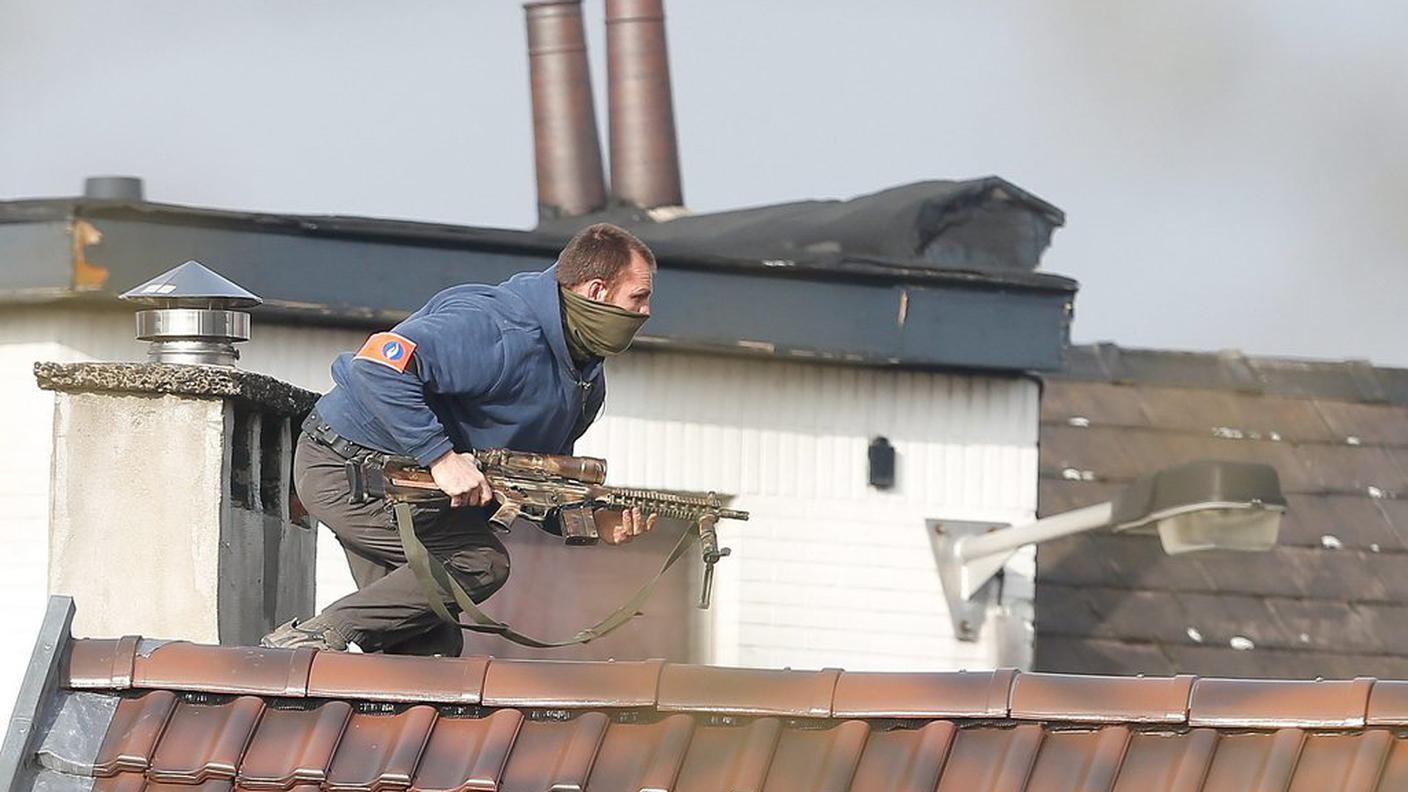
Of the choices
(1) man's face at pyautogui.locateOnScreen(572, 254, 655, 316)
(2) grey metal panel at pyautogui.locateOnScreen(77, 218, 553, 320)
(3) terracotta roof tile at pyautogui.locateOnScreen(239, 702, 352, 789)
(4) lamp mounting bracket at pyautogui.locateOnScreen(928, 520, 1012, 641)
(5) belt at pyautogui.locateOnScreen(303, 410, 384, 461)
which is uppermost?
(2) grey metal panel at pyautogui.locateOnScreen(77, 218, 553, 320)

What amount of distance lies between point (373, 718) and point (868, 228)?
295 inches

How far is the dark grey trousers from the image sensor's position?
23.0ft

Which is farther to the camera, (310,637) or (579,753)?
(310,637)

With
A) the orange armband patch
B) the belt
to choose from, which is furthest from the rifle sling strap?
the orange armband patch

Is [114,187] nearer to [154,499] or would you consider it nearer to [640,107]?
[640,107]

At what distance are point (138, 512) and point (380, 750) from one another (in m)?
1.64

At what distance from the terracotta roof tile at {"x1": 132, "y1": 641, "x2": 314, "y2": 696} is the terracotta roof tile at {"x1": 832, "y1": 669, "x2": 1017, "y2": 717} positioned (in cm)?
118

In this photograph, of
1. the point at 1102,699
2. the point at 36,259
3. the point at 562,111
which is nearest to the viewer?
the point at 1102,699

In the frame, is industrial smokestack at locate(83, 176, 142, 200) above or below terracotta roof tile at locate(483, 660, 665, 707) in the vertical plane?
above

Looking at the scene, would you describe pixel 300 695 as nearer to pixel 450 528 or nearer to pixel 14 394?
pixel 450 528

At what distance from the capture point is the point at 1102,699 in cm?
594

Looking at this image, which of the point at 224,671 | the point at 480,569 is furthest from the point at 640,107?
the point at 224,671

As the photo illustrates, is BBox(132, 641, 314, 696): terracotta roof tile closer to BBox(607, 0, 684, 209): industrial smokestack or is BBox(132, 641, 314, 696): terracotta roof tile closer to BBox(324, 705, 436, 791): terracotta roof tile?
BBox(324, 705, 436, 791): terracotta roof tile

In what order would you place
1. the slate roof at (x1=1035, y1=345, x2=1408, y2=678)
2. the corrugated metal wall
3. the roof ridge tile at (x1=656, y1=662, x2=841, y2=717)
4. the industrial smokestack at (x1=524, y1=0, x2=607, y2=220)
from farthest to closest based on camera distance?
1. the industrial smokestack at (x1=524, y1=0, x2=607, y2=220)
2. the slate roof at (x1=1035, y1=345, x2=1408, y2=678)
3. the corrugated metal wall
4. the roof ridge tile at (x1=656, y1=662, x2=841, y2=717)
